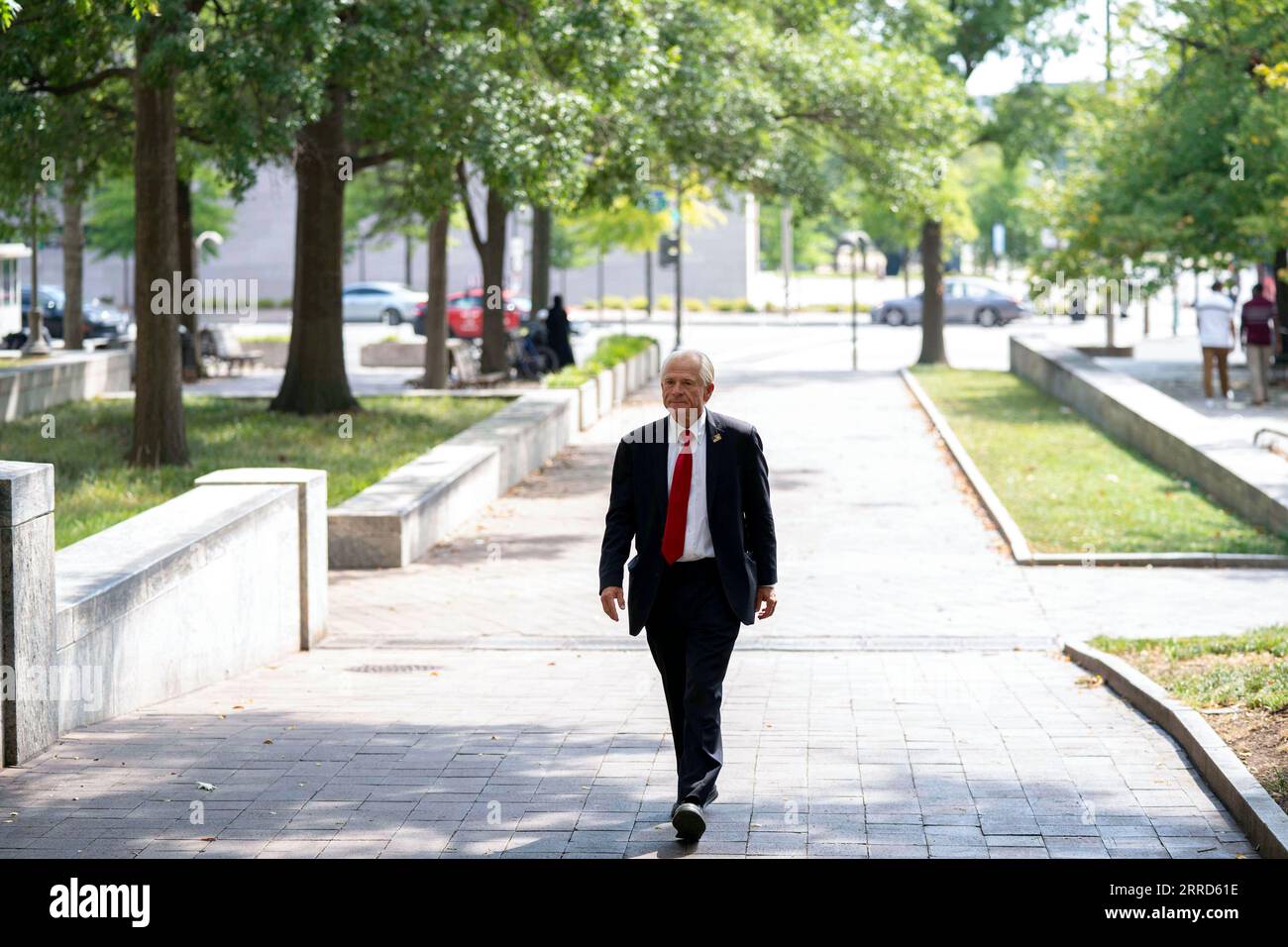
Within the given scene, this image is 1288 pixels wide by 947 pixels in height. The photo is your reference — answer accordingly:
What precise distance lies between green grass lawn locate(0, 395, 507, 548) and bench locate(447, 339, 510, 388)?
15.5 ft

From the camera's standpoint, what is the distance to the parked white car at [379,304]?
59.0 meters

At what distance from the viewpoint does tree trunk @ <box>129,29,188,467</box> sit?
631 inches

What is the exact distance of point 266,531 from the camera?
10.4 meters

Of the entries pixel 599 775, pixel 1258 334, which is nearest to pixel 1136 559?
pixel 599 775

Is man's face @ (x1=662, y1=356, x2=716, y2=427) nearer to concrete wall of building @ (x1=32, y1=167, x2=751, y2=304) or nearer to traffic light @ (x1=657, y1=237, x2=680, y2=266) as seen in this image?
traffic light @ (x1=657, y1=237, x2=680, y2=266)

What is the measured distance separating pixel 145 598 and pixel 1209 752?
4767 mm

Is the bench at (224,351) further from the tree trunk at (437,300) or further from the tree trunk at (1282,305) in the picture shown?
the tree trunk at (1282,305)

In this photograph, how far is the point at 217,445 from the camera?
1848 cm

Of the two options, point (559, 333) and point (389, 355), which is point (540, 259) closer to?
point (559, 333)

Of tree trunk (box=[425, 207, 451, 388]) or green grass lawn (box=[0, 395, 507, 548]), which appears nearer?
green grass lawn (box=[0, 395, 507, 548])

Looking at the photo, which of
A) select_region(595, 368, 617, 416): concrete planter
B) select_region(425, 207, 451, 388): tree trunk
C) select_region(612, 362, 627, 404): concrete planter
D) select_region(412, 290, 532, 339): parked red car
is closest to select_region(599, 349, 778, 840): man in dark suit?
select_region(595, 368, 617, 416): concrete planter

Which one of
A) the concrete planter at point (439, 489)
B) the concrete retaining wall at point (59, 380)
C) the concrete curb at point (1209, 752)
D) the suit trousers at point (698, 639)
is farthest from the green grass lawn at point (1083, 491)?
the concrete retaining wall at point (59, 380)

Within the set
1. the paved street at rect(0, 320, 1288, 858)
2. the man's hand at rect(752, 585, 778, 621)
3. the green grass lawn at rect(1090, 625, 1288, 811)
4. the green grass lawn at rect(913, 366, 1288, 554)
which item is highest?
the man's hand at rect(752, 585, 778, 621)

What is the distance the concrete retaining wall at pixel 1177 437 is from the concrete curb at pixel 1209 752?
18.0ft
